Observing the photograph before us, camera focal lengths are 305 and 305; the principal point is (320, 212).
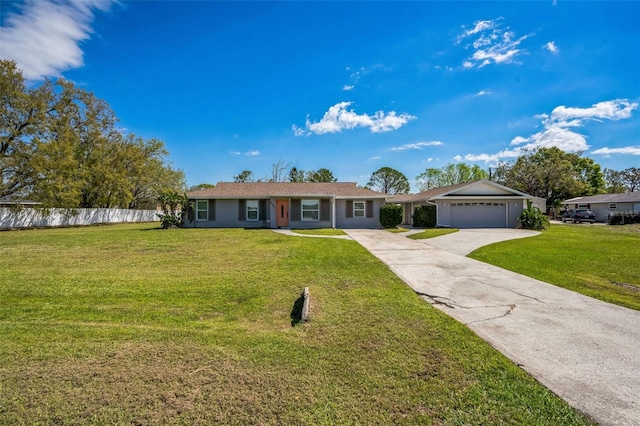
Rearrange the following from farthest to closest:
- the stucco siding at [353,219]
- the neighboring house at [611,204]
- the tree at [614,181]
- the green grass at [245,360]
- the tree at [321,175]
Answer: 1. the tree at [321,175]
2. the tree at [614,181]
3. the neighboring house at [611,204]
4. the stucco siding at [353,219]
5. the green grass at [245,360]

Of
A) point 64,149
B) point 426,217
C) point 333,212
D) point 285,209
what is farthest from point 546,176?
point 64,149

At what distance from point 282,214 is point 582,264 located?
619 inches

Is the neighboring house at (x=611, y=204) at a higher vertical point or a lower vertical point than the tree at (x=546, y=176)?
lower

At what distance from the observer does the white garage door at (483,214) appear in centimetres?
2264

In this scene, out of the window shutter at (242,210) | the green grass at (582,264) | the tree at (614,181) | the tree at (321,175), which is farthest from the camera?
the tree at (321,175)

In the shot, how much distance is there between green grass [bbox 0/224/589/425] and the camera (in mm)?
2402

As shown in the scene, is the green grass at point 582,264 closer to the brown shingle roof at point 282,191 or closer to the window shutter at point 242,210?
the brown shingle roof at point 282,191

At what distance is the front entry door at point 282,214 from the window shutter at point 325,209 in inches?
90.9

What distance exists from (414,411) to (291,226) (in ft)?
60.7

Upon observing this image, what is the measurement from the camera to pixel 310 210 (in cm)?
2069

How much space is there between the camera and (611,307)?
5000mm

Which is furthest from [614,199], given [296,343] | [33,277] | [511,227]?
[33,277]

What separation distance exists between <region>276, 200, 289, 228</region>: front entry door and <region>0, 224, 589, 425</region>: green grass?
1424cm

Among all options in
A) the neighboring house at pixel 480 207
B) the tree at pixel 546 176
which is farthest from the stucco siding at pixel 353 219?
the tree at pixel 546 176
